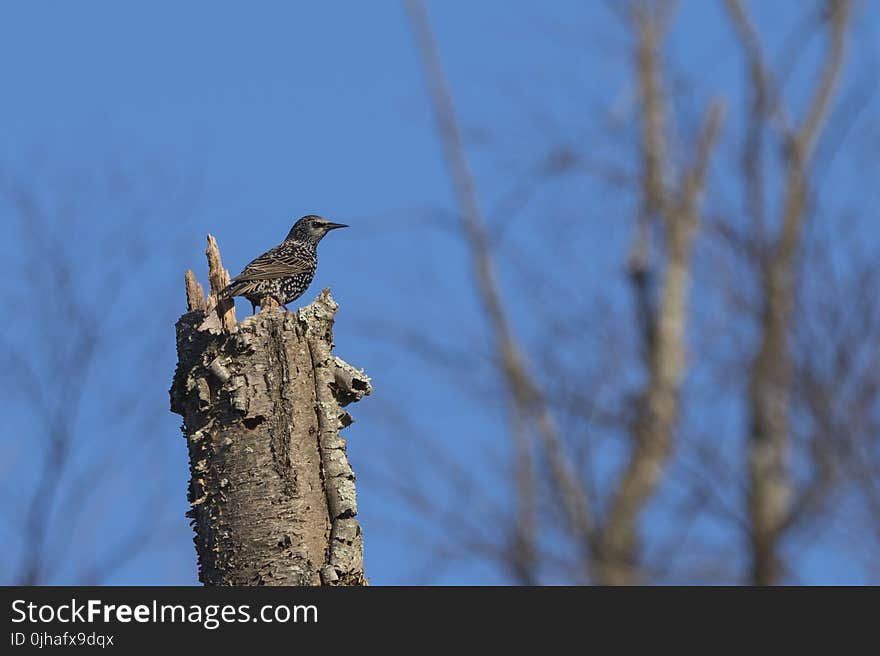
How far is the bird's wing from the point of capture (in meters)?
7.03

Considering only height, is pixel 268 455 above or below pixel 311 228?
below

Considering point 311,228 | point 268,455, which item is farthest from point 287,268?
point 268,455

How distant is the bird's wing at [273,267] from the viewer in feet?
23.1

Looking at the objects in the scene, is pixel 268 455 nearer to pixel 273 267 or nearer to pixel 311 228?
pixel 273 267

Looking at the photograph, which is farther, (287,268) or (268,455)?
(287,268)

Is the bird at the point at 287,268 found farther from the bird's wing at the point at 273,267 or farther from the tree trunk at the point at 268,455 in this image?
the tree trunk at the point at 268,455

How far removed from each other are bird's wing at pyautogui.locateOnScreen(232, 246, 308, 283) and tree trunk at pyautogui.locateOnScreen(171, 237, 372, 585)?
195 centimetres

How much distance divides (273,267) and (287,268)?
0.19 metres

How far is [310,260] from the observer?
806 cm

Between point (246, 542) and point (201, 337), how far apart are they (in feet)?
2.41

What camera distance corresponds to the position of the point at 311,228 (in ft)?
28.3

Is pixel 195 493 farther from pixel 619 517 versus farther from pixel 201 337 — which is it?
pixel 619 517

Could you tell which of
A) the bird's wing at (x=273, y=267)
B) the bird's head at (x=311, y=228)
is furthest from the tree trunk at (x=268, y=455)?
the bird's head at (x=311, y=228)
